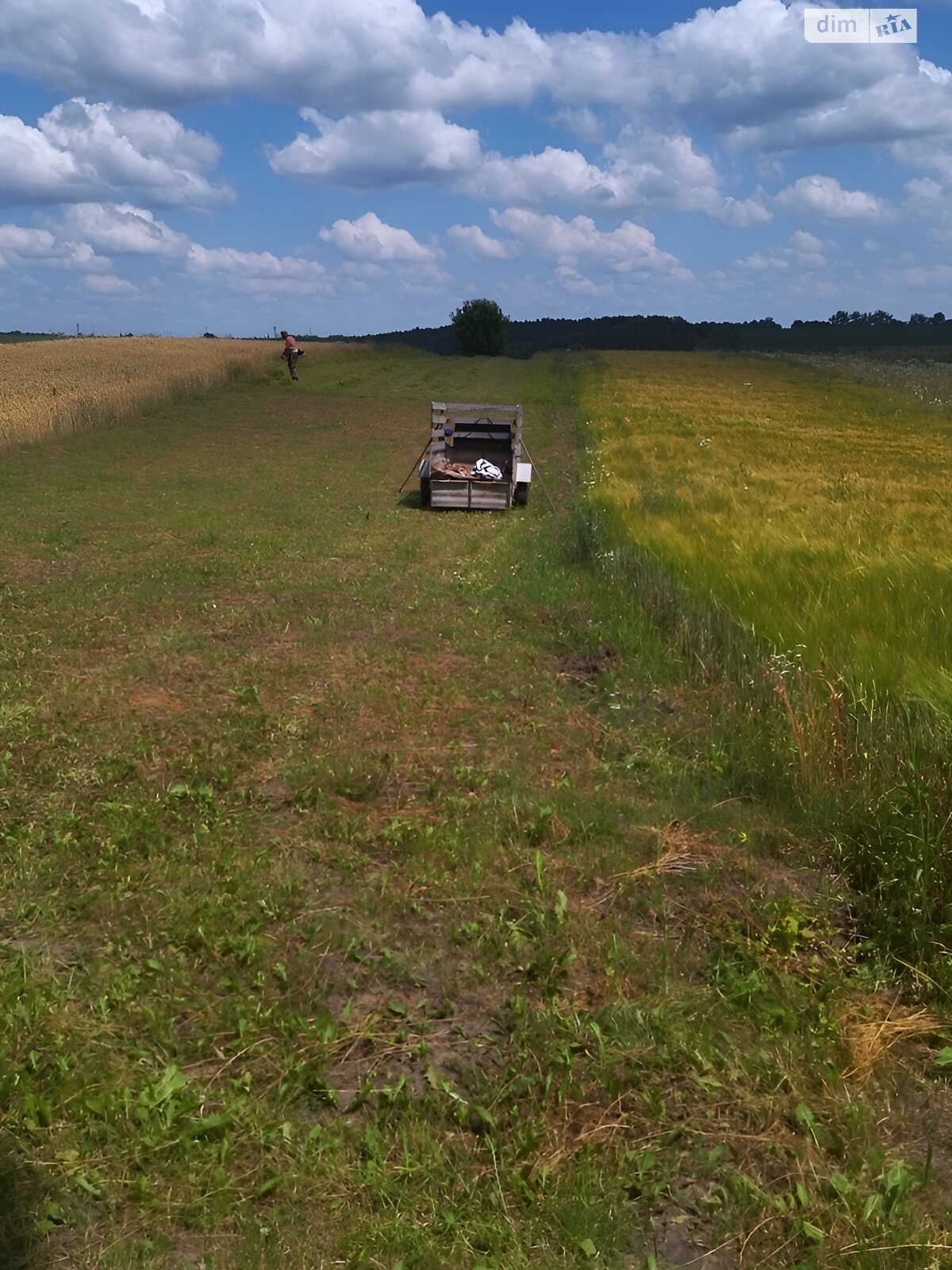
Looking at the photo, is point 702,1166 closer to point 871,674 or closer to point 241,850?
point 241,850

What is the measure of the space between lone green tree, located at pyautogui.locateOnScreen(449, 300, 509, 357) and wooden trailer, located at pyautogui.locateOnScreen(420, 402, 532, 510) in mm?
67329

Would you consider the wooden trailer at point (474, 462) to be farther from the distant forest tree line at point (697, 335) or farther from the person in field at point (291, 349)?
the distant forest tree line at point (697, 335)

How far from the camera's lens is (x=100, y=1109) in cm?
314

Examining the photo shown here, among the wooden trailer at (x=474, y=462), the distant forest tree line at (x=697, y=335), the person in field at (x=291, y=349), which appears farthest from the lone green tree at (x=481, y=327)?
the wooden trailer at (x=474, y=462)

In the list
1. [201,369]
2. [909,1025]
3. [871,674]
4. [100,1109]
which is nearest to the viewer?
[100,1109]

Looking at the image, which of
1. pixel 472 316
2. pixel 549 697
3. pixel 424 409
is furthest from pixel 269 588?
pixel 472 316

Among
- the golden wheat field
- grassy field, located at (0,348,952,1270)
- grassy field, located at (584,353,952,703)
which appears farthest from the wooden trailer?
the golden wheat field

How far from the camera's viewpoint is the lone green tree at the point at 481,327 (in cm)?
8169

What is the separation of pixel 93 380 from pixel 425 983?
28.6 m

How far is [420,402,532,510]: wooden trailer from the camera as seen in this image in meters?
14.5

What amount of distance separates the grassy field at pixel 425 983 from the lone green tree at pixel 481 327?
255 feet

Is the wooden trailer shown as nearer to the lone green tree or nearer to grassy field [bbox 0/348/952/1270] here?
grassy field [bbox 0/348/952/1270]

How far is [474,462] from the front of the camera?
1627 cm

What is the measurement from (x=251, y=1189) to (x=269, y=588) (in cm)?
728
